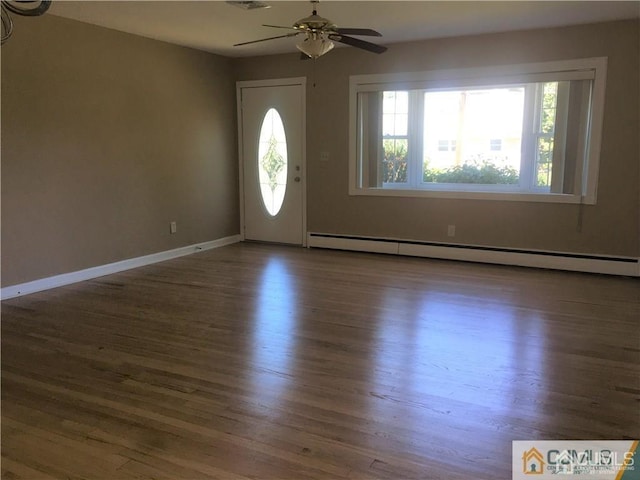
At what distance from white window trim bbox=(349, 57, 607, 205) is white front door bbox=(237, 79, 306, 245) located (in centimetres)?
75

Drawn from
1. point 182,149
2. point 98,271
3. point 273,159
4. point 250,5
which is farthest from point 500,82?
point 98,271

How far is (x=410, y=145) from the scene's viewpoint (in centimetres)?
600

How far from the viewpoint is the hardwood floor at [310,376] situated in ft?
6.98

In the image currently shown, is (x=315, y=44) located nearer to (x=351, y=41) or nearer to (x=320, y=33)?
(x=320, y=33)

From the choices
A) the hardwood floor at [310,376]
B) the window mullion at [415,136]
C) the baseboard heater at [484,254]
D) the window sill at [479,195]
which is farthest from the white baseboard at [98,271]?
the window mullion at [415,136]

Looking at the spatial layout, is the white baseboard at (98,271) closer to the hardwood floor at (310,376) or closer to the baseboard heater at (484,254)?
the hardwood floor at (310,376)

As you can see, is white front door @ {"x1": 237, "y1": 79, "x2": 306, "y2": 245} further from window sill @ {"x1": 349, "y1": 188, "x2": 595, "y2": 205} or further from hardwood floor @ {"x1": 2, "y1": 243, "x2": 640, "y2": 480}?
hardwood floor @ {"x1": 2, "y1": 243, "x2": 640, "y2": 480}

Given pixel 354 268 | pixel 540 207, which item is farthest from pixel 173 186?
pixel 540 207

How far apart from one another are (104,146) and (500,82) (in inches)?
159

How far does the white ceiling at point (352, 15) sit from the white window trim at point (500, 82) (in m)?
0.39

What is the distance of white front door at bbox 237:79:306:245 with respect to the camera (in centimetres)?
642

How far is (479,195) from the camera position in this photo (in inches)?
218

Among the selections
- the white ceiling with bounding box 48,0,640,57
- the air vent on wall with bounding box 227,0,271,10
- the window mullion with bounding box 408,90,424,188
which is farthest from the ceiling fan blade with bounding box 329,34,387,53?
the window mullion with bounding box 408,90,424,188

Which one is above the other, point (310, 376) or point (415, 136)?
point (415, 136)
